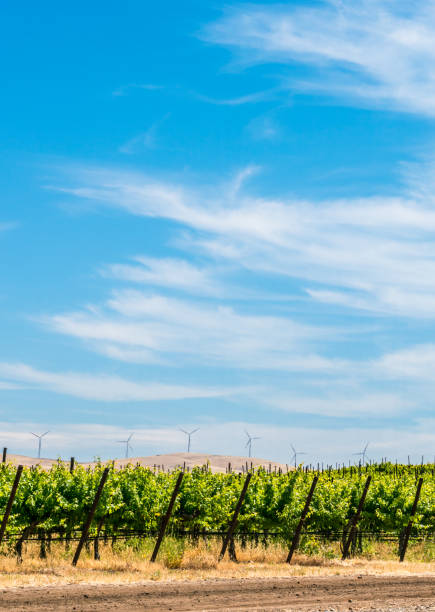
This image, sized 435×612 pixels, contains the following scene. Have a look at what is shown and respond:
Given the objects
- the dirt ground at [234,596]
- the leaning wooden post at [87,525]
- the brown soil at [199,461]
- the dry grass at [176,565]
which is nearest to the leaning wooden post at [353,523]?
the dry grass at [176,565]

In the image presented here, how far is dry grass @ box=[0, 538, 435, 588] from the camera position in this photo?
21.5m

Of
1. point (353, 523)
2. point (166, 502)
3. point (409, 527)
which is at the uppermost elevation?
point (166, 502)

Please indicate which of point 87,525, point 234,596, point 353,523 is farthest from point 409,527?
point 87,525

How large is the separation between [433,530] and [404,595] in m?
17.7

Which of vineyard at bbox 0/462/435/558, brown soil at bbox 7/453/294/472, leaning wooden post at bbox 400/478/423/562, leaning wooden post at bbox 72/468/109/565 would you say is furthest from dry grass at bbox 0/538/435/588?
brown soil at bbox 7/453/294/472

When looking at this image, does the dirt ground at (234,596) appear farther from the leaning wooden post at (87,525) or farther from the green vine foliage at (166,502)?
the green vine foliage at (166,502)

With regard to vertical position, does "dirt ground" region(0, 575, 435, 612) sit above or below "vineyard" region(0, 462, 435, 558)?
below

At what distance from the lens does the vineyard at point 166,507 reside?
25.2 meters

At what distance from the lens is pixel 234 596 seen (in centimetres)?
1902

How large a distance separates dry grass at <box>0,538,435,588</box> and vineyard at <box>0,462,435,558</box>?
2.23ft

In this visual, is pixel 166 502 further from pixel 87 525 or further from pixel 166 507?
pixel 87 525

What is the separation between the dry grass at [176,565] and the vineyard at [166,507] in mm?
679

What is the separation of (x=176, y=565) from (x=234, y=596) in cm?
567

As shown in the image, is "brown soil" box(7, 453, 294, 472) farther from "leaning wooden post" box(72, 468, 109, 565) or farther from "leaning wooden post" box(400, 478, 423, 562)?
"leaning wooden post" box(72, 468, 109, 565)
